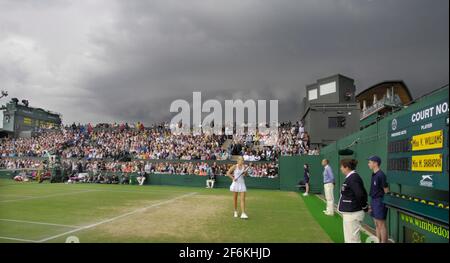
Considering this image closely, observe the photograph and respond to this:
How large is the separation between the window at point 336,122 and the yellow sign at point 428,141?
25.5 metres

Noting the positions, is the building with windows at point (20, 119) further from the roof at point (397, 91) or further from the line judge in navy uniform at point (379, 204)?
the line judge in navy uniform at point (379, 204)

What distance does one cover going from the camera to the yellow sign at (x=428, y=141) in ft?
16.8

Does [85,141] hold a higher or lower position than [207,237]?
higher

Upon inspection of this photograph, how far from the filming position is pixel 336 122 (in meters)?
30.9

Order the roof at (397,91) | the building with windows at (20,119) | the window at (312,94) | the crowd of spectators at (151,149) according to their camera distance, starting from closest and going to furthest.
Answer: the crowd of spectators at (151,149), the window at (312,94), the roof at (397,91), the building with windows at (20,119)

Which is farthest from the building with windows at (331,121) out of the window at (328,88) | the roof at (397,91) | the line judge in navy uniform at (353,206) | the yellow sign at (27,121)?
the yellow sign at (27,121)

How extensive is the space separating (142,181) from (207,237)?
21.3 meters

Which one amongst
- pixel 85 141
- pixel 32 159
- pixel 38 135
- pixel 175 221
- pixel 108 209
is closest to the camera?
pixel 175 221

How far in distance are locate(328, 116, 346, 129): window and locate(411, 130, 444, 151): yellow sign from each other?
25455 mm

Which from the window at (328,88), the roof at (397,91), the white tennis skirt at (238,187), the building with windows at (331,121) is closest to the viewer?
the white tennis skirt at (238,187)

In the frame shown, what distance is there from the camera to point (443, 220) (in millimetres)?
5113

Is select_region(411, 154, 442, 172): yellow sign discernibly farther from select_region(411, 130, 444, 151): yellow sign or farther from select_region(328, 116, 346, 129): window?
select_region(328, 116, 346, 129): window

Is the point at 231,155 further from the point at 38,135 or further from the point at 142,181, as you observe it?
the point at 38,135
